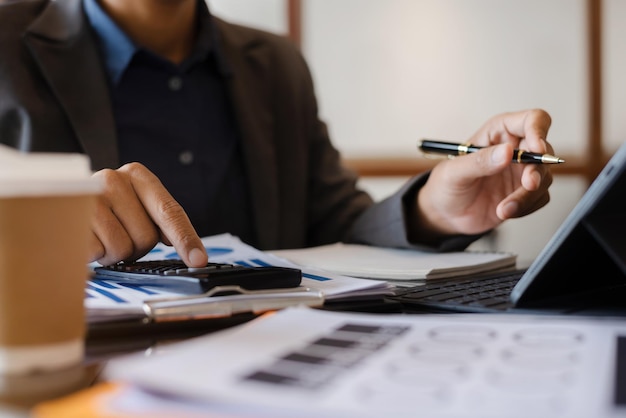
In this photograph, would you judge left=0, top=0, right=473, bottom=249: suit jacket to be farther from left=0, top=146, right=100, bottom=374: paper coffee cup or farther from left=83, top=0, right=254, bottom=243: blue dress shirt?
left=0, top=146, right=100, bottom=374: paper coffee cup

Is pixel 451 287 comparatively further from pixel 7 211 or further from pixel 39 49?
pixel 39 49

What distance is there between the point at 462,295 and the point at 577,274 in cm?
9

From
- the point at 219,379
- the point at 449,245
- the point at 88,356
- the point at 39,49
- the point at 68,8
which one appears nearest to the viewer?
the point at 219,379

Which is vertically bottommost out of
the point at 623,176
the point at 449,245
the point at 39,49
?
the point at 449,245

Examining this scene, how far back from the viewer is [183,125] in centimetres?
128

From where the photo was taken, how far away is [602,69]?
10.7 feet

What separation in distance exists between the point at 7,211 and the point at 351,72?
113 inches

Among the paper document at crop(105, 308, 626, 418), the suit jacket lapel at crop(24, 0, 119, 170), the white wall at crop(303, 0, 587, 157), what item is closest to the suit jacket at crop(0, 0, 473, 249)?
the suit jacket lapel at crop(24, 0, 119, 170)

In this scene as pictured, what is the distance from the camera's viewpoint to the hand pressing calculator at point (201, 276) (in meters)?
0.55

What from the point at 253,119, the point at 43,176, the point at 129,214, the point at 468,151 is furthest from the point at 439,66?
the point at 43,176

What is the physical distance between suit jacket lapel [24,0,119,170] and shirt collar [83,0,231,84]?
0.09ft

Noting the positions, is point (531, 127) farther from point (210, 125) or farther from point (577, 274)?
point (210, 125)

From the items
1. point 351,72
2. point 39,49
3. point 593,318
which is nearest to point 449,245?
point 593,318

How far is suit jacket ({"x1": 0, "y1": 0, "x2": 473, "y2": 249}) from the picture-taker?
45.1 inches
